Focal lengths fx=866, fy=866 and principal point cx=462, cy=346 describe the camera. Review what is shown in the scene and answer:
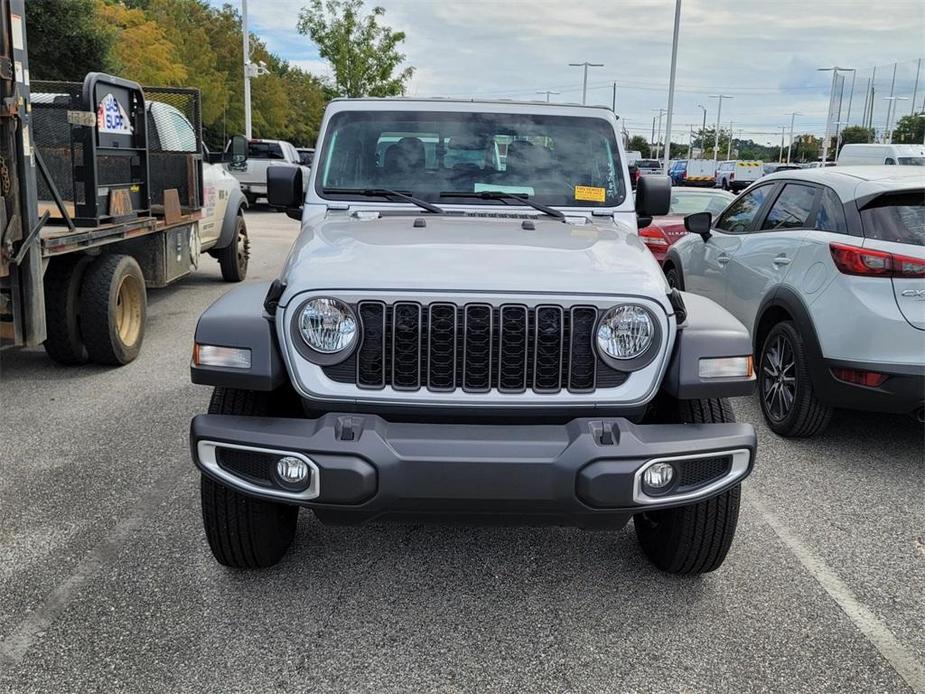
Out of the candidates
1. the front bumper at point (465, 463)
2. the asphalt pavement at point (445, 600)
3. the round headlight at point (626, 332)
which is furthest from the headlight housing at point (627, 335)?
the asphalt pavement at point (445, 600)

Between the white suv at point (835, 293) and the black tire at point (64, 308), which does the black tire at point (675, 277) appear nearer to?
the white suv at point (835, 293)

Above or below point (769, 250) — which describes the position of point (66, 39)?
above

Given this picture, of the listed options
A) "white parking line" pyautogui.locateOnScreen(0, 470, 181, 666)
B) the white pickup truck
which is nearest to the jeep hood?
"white parking line" pyautogui.locateOnScreen(0, 470, 181, 666)

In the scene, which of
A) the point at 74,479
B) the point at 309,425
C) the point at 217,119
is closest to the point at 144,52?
the point at 217,119

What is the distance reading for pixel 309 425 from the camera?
287 centimetres

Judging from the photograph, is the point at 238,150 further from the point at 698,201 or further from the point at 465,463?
the point at 465,463

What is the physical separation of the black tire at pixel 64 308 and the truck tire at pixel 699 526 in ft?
15.7

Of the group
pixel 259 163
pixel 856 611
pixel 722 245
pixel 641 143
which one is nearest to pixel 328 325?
pixel 856 611

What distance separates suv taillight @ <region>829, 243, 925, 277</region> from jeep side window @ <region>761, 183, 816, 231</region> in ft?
2.29

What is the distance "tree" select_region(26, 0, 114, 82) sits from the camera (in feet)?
74.6

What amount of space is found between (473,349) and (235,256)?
29.2 feet

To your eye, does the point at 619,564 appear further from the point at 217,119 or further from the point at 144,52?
the point at 217,119

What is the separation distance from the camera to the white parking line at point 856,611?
9.77 ft

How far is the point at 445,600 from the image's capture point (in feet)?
11.1
